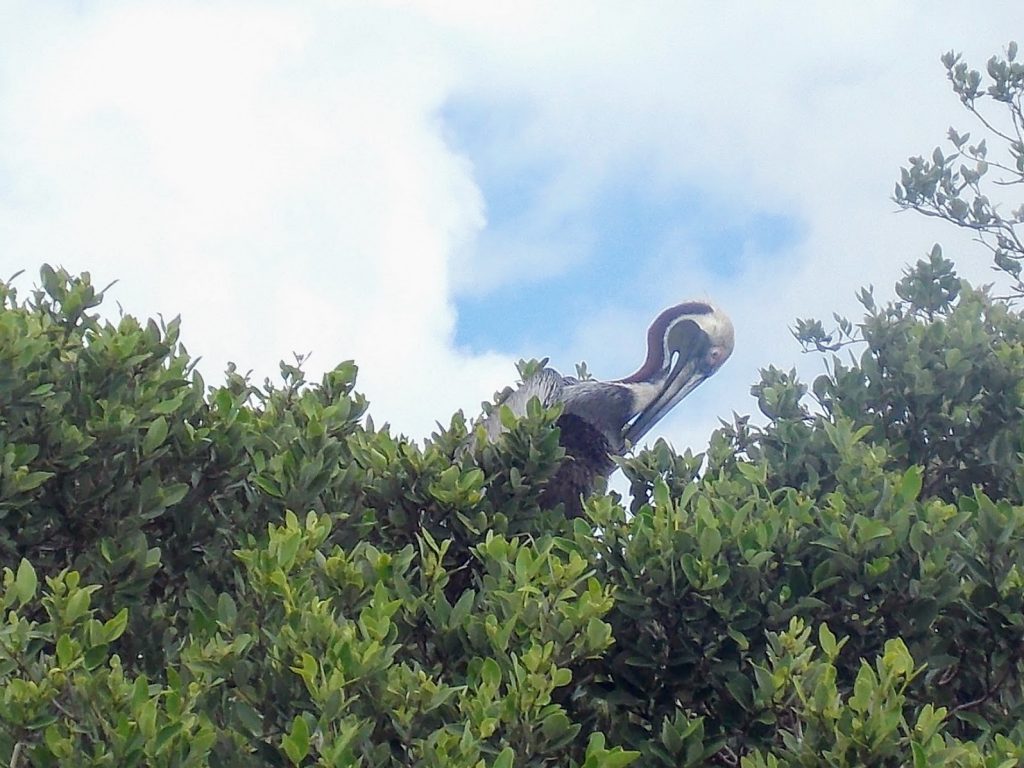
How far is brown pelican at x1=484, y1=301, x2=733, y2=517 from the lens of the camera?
22.7ft

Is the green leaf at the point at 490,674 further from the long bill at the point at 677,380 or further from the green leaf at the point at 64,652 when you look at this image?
the long bill at the point at 677,380

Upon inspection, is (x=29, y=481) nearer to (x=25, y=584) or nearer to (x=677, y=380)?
(x=25, y=584)

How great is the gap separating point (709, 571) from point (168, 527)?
2148mm

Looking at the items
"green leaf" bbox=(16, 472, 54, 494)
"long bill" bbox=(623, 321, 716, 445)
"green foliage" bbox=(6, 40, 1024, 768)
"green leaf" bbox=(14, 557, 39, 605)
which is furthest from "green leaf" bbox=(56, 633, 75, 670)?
"long bill" bbox=(623, 321, 716, 445)

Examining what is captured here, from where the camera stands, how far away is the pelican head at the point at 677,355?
284 inches

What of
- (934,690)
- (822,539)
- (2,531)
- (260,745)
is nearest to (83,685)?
(260,745)

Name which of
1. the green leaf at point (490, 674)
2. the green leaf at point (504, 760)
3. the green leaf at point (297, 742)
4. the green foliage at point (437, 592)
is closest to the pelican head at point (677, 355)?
the green foliage at point (437, 592)

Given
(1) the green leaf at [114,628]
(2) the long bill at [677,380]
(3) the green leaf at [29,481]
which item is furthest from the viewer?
(2) the long bill at [677,380]

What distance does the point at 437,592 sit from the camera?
4.69 meters

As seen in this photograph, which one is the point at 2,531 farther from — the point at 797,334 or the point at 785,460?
the point at 797,334

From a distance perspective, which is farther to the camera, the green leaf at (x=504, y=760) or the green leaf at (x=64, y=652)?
the green leaf at (x=64, y=652)

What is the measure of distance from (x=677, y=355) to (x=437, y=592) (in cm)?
305

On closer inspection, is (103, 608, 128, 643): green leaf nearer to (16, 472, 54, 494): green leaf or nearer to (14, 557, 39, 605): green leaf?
(14, 557, 39, 605): green leaf

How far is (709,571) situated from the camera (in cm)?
470
